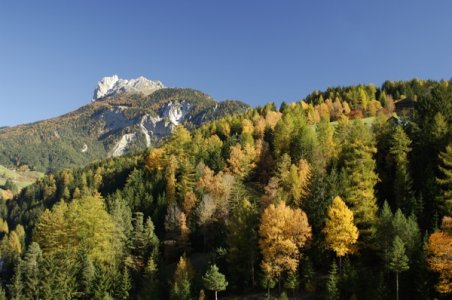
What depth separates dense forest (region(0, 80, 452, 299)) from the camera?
50.5 metres

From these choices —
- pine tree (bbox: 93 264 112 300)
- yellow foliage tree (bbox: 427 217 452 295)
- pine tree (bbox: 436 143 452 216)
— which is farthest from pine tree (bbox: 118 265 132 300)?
pine tree (bbox: 436 143 452 216)

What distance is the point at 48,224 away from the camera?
237ft

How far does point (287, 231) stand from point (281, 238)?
1.29 meters

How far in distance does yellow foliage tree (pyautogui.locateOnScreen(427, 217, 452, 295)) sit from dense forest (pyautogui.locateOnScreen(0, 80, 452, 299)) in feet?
0.39

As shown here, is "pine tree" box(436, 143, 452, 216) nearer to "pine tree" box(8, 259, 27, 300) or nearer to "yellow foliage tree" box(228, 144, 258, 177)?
"yellow foliage tree" box(228, 144, 258, 177)

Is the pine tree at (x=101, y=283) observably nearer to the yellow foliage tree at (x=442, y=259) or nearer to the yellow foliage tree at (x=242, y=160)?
the yellow foliage tree at (x=242, y=160)

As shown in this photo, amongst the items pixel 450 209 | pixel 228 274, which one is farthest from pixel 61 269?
pixel 450 209

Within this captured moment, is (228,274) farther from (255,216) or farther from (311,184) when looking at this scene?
(311,184)

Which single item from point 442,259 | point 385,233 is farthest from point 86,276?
point 442,259

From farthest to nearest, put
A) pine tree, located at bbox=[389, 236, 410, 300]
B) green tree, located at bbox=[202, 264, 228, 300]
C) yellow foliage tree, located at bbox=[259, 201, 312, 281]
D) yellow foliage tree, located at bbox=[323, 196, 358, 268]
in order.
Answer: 1. green tree, located at bbox=[202, 264, 228, 300]
2. yellow foliage tree, located at bbox=[259, 201, 312, 281]
3. yellow foliage tree, located at bbox=[323, 196, 358, 268]
4. pine tree, located at bbox=[389, 236, 410, 300]

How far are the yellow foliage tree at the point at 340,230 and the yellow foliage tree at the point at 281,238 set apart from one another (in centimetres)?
305

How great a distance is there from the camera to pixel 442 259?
44781 mm

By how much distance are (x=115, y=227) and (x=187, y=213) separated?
48.6 ft

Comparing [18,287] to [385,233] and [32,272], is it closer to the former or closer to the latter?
[32,272]
